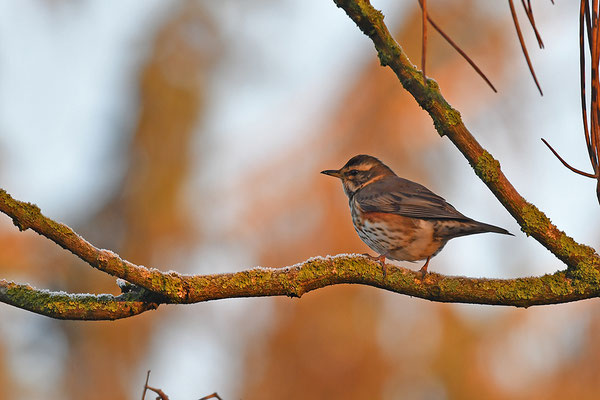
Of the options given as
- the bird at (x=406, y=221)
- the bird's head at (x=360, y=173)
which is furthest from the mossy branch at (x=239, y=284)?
the bird's head at (x=360, y=173)

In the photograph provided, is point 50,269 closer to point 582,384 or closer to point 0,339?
point 0,339

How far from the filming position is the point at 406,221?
5.98 m

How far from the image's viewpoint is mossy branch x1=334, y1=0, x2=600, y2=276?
2867 mm

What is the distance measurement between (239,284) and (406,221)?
3.06 meters

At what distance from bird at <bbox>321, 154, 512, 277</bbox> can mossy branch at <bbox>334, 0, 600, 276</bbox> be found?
1.64 m

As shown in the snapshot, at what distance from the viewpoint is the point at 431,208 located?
5996 millimetres

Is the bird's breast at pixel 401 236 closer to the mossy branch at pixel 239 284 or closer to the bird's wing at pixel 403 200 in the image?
the bird's wing at pixel 403 200

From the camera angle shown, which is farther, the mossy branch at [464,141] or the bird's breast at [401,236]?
the bird's breast at [401,236]

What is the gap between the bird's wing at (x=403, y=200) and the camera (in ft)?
19.4

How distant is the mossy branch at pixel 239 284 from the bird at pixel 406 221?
1649mm

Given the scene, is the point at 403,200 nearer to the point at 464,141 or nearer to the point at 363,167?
the point at 363,167

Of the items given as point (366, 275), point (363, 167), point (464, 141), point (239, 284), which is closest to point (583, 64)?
point (464, 141)

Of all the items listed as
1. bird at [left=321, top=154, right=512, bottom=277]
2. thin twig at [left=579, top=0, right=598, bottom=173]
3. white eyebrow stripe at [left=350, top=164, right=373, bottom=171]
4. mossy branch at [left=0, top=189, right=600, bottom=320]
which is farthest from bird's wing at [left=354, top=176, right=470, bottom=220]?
thin twig at [left=579, top=0, right=598, bottom=173]

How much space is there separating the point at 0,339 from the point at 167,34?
5691 mm
